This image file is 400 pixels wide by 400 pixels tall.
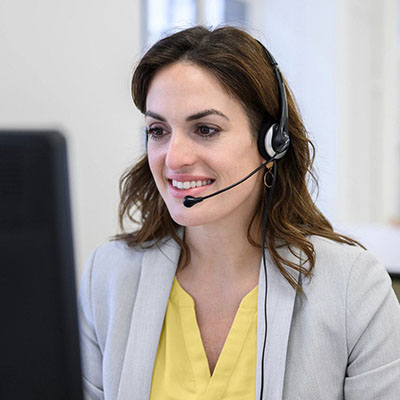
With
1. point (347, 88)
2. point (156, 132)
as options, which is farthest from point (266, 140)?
point (347, 88)

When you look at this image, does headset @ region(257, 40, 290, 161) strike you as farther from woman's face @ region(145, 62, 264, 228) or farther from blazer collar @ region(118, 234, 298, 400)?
blazer collar @ region(118, 234, 298, 400)

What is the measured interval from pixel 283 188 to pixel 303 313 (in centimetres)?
30

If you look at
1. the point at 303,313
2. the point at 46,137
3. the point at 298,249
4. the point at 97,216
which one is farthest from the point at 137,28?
the point at 46,137

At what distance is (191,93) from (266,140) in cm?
19

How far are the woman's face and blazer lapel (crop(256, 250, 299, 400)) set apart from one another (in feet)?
0.58

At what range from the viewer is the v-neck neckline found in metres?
1.06

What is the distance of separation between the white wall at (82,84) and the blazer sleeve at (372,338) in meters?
0.87

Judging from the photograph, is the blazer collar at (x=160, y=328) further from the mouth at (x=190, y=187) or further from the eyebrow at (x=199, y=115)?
the eyebrow at (x=199, y=115)

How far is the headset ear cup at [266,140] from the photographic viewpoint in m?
1.09

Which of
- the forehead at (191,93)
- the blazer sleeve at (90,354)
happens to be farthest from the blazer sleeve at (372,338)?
the blazer sleeve at (90,354)

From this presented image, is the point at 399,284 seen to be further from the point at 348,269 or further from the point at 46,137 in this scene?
the point at 46,137

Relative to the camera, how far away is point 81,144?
5.75 ft

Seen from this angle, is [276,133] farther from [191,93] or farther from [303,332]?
[303,332]

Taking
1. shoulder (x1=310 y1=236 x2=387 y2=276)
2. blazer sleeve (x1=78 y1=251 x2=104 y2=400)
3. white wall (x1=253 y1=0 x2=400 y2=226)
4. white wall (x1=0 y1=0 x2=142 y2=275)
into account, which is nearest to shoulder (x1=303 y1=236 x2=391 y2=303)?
shoulder (x1=310 y1=236 x2=387 y2=276)
